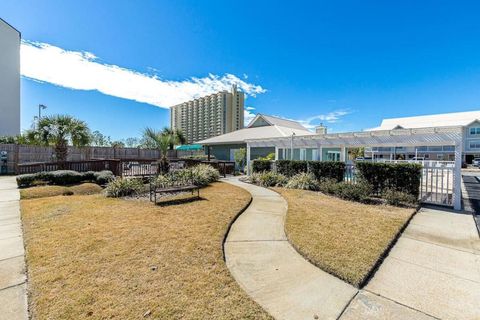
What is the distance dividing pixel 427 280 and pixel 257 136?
1709 cm

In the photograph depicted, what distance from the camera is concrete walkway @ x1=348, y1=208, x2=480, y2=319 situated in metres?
2.32

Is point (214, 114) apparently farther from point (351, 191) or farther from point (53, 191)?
point (351, 191)

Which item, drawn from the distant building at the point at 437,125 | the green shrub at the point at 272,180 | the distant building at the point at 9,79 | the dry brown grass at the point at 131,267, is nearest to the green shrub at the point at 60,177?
the dry brown grass at the point at 131,267

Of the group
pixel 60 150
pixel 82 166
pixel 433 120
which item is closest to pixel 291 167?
pixel 82 166

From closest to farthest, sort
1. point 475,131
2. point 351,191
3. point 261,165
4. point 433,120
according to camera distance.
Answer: point 351,191, point 261,165, point 475,131, point 433,120

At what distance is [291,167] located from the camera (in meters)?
11.8

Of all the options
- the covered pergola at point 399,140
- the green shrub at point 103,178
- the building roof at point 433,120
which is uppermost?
the building roof at point 433,120

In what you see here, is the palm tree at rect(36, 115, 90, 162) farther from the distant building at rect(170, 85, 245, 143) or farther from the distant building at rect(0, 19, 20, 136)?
the distant building at rect(170, 85, 245, 143)

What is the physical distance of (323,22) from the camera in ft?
38.9

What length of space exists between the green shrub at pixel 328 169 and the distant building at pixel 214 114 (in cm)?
5642

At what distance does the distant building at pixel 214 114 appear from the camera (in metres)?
65.6

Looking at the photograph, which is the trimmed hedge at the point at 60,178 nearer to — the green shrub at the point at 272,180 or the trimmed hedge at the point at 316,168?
the green shrub at the point at 272,180

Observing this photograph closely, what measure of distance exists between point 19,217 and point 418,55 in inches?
827

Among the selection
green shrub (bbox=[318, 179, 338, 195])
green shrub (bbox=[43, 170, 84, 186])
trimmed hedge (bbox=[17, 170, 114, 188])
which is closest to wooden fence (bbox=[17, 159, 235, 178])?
trimmed hedge (bbox=[17, 170, 114, 188])
